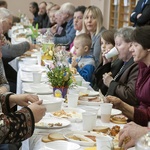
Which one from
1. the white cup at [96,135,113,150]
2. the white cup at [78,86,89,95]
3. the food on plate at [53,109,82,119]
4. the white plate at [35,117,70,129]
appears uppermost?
the white cup at [96,135,113,150]

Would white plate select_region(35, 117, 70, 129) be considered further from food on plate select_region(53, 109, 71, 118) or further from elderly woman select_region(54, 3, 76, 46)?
elderly woman select_region(54, 3, 76, 46)

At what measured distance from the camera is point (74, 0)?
13859 mm

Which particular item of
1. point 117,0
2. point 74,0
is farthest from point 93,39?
point 74,0

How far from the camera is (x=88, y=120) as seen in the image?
2.13m

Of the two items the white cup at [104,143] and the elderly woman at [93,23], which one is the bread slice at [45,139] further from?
the elderly woman at [93,23]

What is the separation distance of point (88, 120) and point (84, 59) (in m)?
2.57

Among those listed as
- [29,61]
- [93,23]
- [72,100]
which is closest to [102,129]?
[72,100]

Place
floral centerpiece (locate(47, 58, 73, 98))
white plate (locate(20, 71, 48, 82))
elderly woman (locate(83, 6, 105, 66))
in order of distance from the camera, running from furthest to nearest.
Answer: elderly woman (locate(83, 6, 105, 66))
white plate (locate(20, 71, 48, 82))
floral centerpiece (locate(47, 58, 73, 98))

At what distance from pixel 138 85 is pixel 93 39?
2057 mm

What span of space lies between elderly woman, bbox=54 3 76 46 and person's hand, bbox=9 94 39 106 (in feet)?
14.4

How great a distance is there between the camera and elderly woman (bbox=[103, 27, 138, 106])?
132 inches

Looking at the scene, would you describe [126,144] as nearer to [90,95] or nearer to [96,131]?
[96,131]

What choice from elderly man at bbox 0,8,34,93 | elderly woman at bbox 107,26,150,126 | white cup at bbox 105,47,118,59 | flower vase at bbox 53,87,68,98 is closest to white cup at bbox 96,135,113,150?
flower vase at bbox 53,87,68,98

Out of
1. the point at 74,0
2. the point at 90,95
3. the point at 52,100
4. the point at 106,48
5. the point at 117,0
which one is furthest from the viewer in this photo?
the point at 74,0
